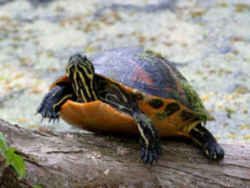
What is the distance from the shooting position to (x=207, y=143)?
1692 mm

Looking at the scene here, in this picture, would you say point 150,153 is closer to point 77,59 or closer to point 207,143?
point 207,143

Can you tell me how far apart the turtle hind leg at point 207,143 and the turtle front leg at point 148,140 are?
258 millimetres

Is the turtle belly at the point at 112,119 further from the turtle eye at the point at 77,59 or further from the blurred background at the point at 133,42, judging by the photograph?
the blurred background at the point at 133,42

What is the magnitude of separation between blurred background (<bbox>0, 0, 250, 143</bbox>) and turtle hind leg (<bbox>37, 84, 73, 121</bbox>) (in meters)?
0.88

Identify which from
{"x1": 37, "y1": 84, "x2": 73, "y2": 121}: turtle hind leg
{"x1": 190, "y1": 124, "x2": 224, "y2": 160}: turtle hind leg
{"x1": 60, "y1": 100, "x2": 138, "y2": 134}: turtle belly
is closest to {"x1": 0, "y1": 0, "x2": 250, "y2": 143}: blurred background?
{"x1": 190, "y1": 124, "x2": 224, "y2": 160}: turtle hind leg

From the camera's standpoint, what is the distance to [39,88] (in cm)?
346

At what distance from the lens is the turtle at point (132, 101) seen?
162 cm

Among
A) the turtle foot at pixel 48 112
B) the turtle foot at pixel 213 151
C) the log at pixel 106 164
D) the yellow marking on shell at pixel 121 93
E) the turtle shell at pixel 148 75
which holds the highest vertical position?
the turtle shell at pixel 148 75

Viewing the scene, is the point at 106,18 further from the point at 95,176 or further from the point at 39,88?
the point at 95,176

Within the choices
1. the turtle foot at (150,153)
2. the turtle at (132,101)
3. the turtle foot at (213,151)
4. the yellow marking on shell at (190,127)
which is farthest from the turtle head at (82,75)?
the turtle foot at (213,151)

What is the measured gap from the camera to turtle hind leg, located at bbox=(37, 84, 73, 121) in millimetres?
1785

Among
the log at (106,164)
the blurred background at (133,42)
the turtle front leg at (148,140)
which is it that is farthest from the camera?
the blurred background at (133,42)

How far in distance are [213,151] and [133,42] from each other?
2933mm

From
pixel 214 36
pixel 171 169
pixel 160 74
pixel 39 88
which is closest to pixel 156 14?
pixel 214 36
